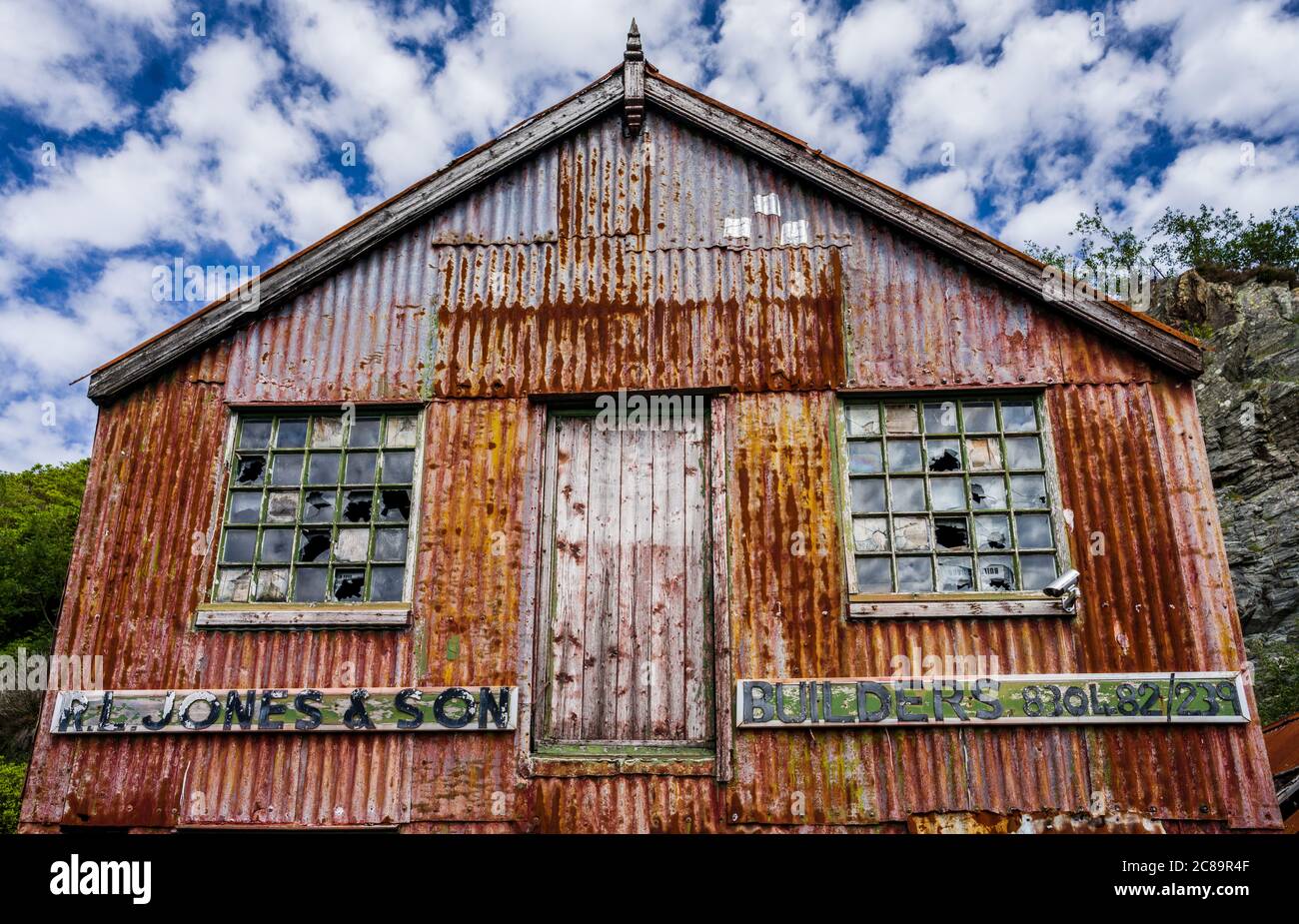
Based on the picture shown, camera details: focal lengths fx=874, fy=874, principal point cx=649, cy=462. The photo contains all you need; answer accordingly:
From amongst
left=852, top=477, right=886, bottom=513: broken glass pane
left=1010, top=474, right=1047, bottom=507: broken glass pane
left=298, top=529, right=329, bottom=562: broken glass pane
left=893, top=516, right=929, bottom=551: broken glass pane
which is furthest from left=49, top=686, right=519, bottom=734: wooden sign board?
left=1010, top=474, right=1047, bottom=507: broken glass pane

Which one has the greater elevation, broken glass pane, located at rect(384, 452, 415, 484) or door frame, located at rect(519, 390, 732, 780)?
broken glass pane, located at rect(384, 452, 415, 484)

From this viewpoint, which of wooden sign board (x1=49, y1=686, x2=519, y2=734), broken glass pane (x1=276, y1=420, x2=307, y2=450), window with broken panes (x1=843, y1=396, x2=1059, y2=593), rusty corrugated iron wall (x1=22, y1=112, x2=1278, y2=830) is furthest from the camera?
broken glass pane (x1=276, y1=420, x2=307, y2=450)

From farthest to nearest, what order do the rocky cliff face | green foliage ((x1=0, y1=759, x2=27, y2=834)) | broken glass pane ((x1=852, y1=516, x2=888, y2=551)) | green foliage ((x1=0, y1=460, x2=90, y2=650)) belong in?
green foliage ((x1=0, y1=460, x2=90, y2=650)), the rocky cliff face, green foliage ((x1=0, y1=759, x2=27, y2=834)), broken glass pane ((x1=852, y1=516, x2=888, y2=551))

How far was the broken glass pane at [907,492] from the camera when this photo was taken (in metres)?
7.00

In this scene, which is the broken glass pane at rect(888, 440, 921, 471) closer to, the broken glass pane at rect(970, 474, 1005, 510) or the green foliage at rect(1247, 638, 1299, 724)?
the broken glass pane at rect(970, 474, 1005, 510)

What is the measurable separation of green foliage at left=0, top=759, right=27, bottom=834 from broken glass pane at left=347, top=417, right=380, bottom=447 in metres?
11.5

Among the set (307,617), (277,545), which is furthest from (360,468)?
(307,617)

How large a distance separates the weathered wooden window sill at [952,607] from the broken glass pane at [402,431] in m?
3.89

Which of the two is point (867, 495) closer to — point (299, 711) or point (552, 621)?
point (552, 621)

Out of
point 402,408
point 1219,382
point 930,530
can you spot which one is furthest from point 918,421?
point 1219,382

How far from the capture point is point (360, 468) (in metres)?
7.38

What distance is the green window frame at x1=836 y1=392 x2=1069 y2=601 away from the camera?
22.2ft

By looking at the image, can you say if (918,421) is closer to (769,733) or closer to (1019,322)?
(1019,322)

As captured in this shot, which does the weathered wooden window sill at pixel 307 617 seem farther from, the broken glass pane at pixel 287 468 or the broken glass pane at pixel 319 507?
the broken glass pane at pixel 287 468
